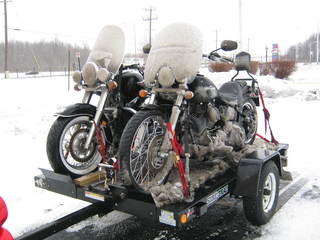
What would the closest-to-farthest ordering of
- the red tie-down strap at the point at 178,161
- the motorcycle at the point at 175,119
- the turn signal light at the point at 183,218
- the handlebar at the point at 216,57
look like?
the turn signal light at the point at 183,218 → the red tie-down strap at the point at 178,161 → the motorcycle at the point at 175,119 → the handlebar at the point at 216,57

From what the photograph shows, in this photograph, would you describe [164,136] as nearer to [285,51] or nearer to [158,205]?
[158,205]

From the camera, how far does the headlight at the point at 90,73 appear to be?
4352mm

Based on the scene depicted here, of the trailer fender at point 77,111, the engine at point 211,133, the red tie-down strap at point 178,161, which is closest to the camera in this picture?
the red tie-down strap at point 178,161

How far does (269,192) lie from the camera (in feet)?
14.2

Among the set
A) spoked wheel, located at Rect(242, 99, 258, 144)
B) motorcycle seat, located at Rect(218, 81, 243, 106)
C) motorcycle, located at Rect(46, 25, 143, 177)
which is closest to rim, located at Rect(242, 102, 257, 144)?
spoked wheel, located at Rect(242, 99, 258, 144)

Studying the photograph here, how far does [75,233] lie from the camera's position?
4.27 meters

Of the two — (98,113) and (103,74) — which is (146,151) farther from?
(103,74)

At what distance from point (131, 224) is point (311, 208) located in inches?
89.7

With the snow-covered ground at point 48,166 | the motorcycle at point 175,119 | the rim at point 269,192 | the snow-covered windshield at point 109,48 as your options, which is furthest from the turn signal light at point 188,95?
the snow-covered ground at point 48,166

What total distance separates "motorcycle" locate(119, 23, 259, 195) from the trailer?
0.20 m

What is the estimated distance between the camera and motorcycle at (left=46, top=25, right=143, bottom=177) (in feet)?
13.2

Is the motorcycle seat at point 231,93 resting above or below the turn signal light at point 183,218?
above

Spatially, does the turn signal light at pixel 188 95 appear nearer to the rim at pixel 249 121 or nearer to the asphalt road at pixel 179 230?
the asphalt road at pixel 179 230

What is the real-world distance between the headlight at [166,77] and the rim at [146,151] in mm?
365
